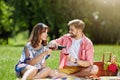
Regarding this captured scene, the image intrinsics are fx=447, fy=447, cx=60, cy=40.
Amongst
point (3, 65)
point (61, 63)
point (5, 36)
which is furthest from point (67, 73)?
point (5, 36)

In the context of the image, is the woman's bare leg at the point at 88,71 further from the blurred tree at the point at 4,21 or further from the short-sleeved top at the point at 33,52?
the blurred tree at the point at 4,21

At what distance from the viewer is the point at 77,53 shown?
25.3 ft

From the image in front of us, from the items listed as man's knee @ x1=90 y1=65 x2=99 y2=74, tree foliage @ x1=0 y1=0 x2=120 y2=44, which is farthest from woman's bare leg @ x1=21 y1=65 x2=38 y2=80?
tree foliage @ x1=0 y1=0 x2=120 y2=44

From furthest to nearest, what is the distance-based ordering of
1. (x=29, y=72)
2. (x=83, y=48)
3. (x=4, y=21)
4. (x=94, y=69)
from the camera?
(x=4, y=21)
(x=83, y=48)
(x=94, y=69)
(x=29, y=72)

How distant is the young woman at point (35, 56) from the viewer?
7.11 m

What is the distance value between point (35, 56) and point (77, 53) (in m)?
0.86

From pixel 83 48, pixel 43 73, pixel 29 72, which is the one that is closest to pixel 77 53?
pixel 83 48

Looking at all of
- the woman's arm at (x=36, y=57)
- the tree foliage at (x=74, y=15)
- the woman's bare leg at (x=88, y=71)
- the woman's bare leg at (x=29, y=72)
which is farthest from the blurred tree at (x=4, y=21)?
the woman's bare leg at (x=29, y=72)

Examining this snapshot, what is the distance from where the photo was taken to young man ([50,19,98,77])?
297 inches

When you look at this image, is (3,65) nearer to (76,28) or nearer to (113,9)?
(76,28)

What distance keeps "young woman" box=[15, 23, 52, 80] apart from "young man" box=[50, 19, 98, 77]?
0.31 m

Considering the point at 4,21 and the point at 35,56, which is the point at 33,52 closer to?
the point at 35,56

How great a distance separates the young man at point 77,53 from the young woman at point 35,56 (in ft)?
1.01

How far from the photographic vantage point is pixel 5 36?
3888 cm
